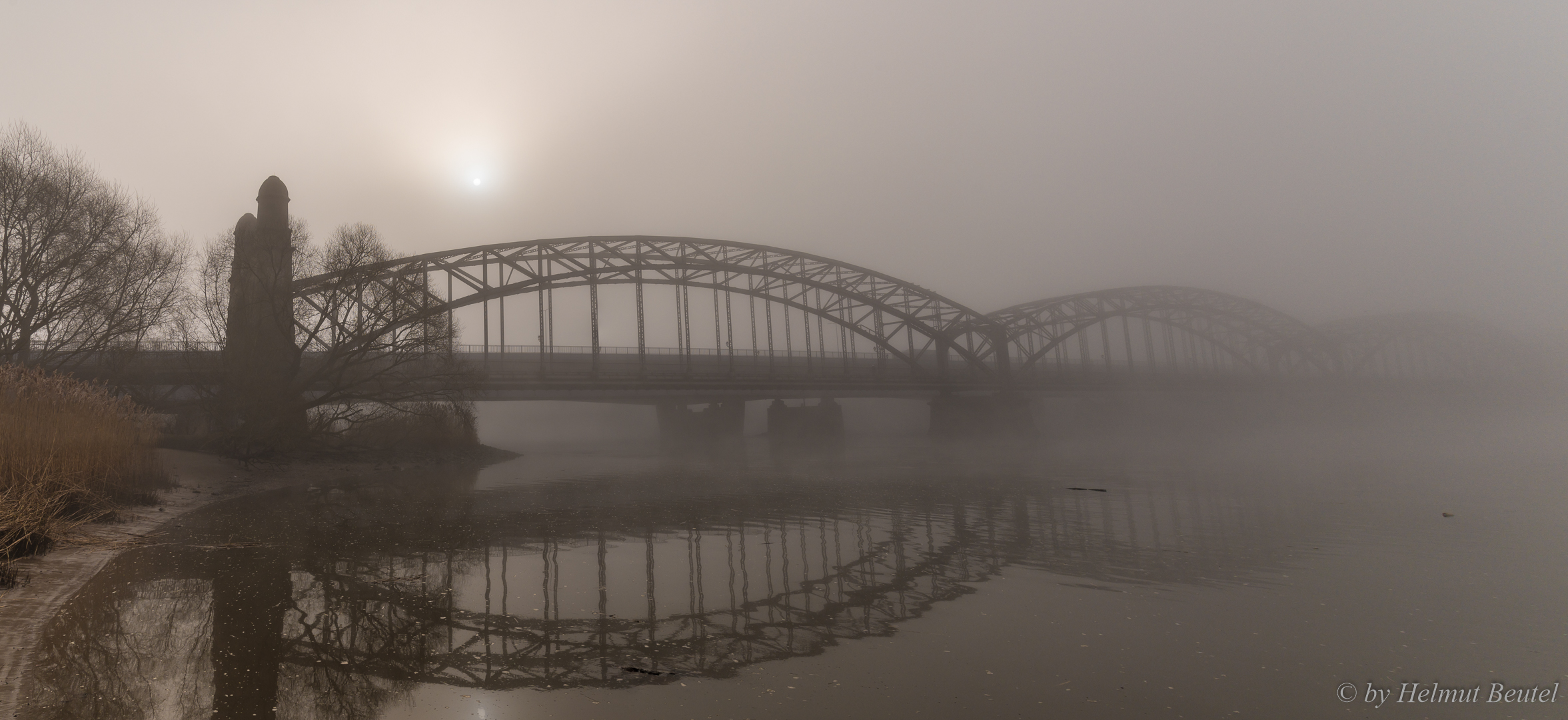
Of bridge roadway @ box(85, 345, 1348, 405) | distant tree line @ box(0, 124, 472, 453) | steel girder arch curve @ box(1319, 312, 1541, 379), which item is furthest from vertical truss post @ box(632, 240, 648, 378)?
Answer: steel girder arch curve @ box(1319, 312, 1541, 379)

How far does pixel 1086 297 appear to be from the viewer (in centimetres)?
8850

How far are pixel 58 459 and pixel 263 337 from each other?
70.1 feet

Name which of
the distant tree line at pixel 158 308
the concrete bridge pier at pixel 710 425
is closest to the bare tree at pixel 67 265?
the distant tree line at pixel 158 308

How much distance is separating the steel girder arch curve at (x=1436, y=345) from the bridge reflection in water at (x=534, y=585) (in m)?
127

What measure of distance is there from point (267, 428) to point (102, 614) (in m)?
24.4

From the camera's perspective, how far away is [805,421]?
218 ft

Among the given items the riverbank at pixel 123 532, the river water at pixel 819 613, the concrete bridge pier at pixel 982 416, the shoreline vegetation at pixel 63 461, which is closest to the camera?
the river water at pixel 819 613

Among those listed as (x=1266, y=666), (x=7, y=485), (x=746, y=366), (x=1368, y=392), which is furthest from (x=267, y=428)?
(x=1368, y=392)

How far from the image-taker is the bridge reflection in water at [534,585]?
5941 mm

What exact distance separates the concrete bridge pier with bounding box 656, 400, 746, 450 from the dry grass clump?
4841 centimetres

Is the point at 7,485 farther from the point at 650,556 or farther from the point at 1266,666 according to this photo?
the point at 1266,666

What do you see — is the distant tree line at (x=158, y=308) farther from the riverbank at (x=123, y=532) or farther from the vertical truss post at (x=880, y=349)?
the vertical truss post at (x=880, y=349)

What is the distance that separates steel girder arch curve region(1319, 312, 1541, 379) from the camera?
368ft

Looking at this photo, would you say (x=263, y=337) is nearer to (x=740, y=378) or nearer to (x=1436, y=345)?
(x=740, y=378)
